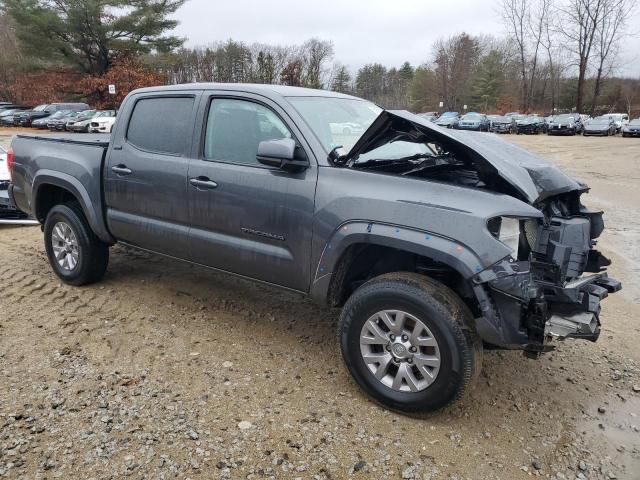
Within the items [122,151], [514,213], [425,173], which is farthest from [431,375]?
[122,151]

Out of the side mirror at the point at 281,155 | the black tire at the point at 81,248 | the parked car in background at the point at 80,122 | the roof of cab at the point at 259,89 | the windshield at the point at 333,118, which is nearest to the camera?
the side mirror at the point at 281,155

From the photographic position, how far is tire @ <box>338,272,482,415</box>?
9.29ft

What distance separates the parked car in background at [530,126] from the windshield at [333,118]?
122 feet

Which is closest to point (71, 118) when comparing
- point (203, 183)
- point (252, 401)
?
point (203, 183)

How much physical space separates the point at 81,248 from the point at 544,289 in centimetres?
393

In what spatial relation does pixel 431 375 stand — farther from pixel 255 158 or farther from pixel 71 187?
pixel 71 187

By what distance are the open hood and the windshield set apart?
0.97ft

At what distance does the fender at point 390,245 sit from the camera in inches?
108

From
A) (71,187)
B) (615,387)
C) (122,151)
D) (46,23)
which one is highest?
(46,23)

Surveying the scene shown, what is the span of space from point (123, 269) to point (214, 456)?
3325mm

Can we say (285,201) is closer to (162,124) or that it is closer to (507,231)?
(507,231)

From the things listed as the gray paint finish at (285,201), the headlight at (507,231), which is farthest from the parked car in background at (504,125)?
the headlight at (507,231)

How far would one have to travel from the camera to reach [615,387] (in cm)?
351

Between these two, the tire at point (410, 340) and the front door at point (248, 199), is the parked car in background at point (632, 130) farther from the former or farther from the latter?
the tire at point (410, 340)
